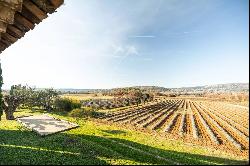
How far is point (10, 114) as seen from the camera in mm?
34906

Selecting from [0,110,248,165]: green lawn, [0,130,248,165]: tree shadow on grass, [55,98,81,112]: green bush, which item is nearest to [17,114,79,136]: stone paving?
[0,110,248,165]: green lawn

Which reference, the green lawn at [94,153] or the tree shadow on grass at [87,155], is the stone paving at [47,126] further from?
the tree shadow on grass at [87,155]

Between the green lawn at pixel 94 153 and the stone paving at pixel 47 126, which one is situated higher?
the green lawn at pixel 94 153

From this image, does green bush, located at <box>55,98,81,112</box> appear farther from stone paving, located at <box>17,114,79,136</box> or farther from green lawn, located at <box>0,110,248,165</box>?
green lawn, located at <box>0,110,248,165</box>

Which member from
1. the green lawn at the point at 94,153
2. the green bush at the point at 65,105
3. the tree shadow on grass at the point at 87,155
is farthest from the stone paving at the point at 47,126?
the green bush at the point at 65,105

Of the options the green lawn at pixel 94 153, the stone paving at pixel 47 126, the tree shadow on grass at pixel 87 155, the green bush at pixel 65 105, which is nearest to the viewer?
the tree shadow on grass at pixel 87 155

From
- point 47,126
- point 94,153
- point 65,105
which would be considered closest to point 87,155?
point 94,153

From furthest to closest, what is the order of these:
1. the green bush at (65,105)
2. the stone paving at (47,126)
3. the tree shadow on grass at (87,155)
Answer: the green bush at (65,105) < the stone paving at (47,126) < the tree shadow on grass at (87,155)

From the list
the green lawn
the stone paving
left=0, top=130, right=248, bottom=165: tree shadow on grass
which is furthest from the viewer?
the stone paving

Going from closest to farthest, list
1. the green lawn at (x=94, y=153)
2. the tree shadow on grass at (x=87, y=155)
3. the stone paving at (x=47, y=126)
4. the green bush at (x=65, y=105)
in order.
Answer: the tree shadow on grass at (x=87, y=155) < the green lawn at (x=94, y=153) < the stone paving at (x=47, y=126) < the green bush at (x=65, y=105)

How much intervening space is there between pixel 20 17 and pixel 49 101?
54.4 metres

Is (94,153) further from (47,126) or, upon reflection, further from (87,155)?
(47,126)

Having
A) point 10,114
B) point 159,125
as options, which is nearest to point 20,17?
point 159,125

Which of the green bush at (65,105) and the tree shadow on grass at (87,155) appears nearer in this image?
the tree shadow on grass at (87,155)
